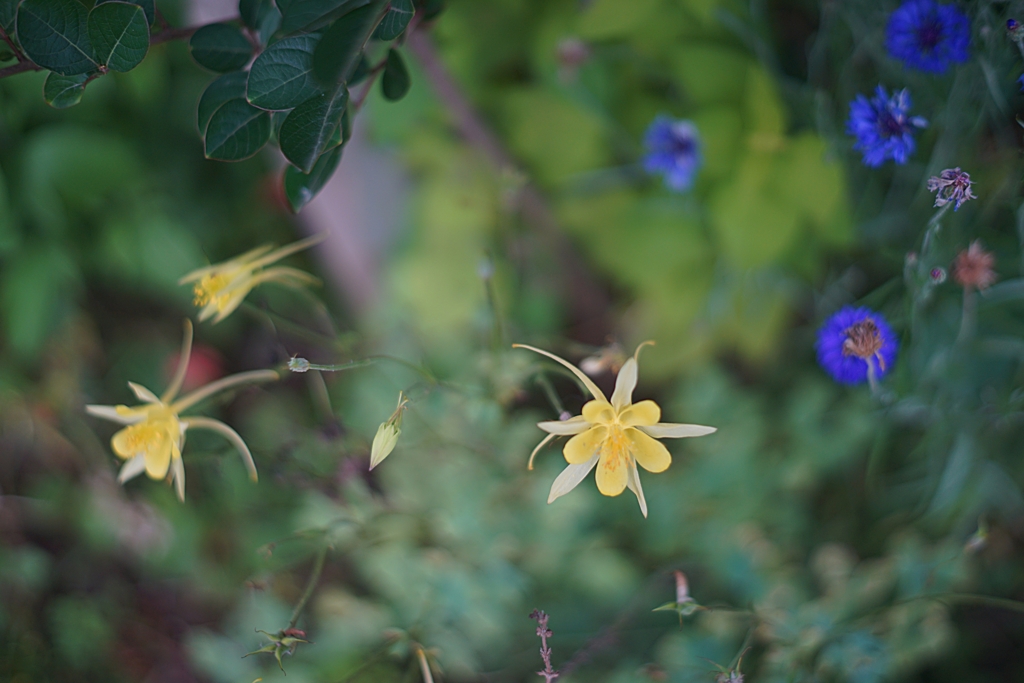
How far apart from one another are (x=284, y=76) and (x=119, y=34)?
0.16 metres

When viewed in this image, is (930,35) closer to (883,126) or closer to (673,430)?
(883,126)

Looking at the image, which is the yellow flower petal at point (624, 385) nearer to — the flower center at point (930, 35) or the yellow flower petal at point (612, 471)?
the yellow flower petal at point (612, 471)

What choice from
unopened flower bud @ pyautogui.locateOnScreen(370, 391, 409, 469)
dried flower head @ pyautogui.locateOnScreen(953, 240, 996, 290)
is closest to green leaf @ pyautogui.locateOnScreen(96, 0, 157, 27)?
unopened flower bud @ pyautogui.locateOnScreen(370, 391, 409, 469)

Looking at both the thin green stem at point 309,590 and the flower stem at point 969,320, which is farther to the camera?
the flower stem at point 969,320

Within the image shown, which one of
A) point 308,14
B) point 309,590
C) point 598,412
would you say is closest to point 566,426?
point 598,412

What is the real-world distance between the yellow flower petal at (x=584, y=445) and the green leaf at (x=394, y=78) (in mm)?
440

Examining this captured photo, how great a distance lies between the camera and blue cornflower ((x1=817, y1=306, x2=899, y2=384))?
68 cm

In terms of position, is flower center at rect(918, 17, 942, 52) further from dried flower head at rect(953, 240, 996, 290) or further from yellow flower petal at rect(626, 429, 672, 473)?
yellow flower petal at rect(626, 429, 672, 473)

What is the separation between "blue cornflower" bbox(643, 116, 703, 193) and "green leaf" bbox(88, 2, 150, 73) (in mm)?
719

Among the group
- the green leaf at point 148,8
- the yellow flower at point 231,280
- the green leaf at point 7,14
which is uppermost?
the green leaf at point 148,8

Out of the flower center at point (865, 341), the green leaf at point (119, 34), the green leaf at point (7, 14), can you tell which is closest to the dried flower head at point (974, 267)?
the flower center at point (865, 341)

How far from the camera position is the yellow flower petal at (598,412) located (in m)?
0.54

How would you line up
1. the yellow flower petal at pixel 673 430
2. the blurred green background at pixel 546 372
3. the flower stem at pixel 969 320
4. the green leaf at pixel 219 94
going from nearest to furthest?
the yellow flower petal at pixel 673 430
the green leaf at pixel 219 94
the flower stem at pixel 969 320
the blurred green background at pixel 546 372

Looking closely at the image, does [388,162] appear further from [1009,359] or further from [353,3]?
[1009,359]
